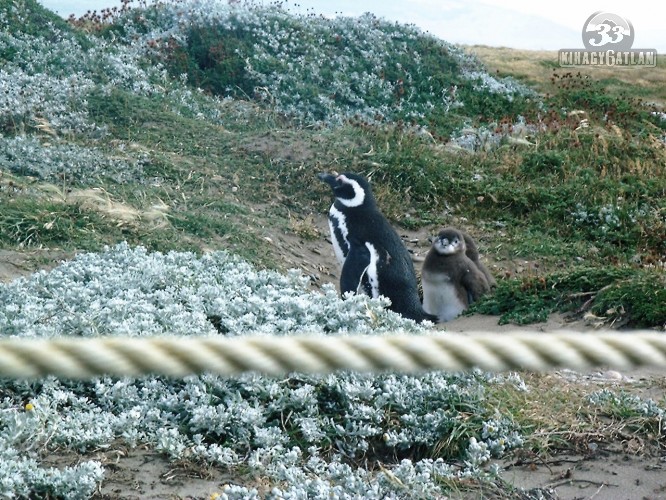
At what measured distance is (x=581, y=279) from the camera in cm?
752

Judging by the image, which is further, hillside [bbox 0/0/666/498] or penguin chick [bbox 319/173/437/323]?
penguin chick [bbox 319/173/437/323]

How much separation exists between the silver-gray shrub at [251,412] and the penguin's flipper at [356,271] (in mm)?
2717

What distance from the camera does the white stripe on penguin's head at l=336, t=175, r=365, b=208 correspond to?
29.3 ft

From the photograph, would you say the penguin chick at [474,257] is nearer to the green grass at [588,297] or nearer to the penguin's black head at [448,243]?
the penguin's black head at [448,243]

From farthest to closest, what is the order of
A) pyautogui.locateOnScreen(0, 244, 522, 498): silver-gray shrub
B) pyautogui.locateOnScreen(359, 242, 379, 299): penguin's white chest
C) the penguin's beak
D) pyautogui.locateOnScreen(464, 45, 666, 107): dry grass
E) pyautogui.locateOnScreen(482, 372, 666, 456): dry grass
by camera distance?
pyautogui.locateOnScreen(464, 45, 666, 107): dry grass → the penguin's beak → pyautogui.locateOnScreen(359, 242, 379, 299): penguin's white chest → pyautogui.locateOnScreen(482, 372, 666, 456): dry grass → pyautogui.locateOnScreen(0, 244, 522, 498): silver-gray shrub

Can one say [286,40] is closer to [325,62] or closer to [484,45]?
[325,62]

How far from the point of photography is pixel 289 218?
1010 centimetres

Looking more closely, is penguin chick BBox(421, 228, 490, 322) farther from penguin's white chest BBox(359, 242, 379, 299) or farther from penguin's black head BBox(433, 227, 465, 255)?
penguin's white chest BBox(359, 242, 379, 299)

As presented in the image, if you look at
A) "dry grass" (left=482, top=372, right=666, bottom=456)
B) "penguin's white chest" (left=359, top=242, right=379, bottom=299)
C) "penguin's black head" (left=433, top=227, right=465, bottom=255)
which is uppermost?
"penguin's black head" (left=433, top=227, right=465, bottom=255)

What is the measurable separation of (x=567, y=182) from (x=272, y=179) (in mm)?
3654

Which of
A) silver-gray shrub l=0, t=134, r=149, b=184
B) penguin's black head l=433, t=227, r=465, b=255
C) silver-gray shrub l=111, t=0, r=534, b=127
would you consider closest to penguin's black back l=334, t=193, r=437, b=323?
penguin's black head l=433, t=227, r=465, b=255

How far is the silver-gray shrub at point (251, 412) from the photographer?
12.7ft

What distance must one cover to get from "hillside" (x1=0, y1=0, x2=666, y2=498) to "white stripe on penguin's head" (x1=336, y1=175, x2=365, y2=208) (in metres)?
0.71

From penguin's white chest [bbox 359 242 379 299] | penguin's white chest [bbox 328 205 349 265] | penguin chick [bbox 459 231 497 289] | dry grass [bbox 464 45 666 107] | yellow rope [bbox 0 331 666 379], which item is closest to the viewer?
yellow rope [bbox 0 331 666 379]
